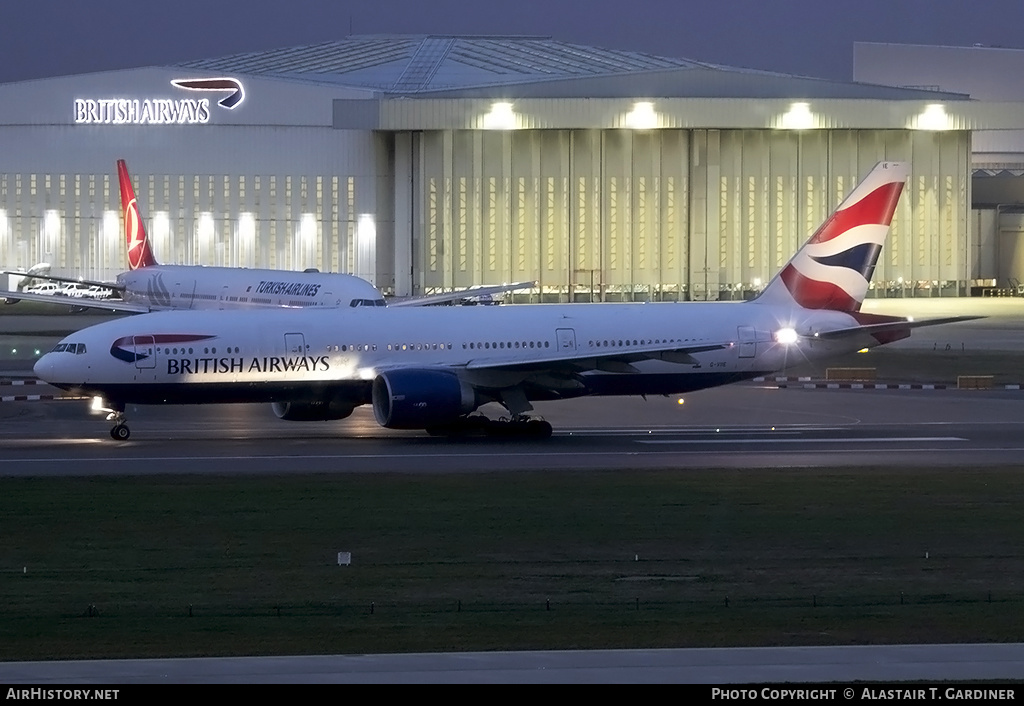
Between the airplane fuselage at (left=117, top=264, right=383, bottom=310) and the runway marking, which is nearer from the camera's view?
the runway marking

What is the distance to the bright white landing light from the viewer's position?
38.6 m

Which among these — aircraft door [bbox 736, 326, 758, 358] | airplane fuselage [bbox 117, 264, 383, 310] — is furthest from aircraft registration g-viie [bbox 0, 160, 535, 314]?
aircraft door [bbox 736, 326, 758, 358]

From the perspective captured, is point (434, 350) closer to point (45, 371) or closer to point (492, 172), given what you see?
point (45, 371)

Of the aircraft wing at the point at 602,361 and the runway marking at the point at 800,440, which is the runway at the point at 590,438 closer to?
the runway marking at the point at 800,440

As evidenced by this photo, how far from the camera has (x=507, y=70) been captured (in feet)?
320

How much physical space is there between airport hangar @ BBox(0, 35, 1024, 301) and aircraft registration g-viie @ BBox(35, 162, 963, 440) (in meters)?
Result: 51.0

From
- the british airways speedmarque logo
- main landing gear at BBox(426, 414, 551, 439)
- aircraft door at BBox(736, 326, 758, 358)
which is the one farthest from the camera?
aircraft door at BBox(736, 326, 758, 358)

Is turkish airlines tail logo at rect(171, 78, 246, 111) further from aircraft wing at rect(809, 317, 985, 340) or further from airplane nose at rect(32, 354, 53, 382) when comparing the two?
aircraft wing at rect(809, 317, 985, 340)

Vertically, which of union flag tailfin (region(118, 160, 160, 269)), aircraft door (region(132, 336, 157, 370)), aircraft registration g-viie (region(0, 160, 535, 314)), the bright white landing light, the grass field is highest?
union flag tailfin (region(118, 160, 160, 269))

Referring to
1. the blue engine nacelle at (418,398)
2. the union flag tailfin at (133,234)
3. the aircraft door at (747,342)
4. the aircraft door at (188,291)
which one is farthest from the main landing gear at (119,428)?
the union flag tailfin at (133,234)

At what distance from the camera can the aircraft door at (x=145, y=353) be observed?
35.1m

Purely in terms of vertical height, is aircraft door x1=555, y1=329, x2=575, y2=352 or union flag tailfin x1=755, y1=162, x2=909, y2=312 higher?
union flag tailfin x1=755, y1=162, x2=909, y2=312

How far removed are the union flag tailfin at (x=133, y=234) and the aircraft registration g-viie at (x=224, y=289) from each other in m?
→ 0.05

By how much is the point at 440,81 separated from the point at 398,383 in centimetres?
6331
